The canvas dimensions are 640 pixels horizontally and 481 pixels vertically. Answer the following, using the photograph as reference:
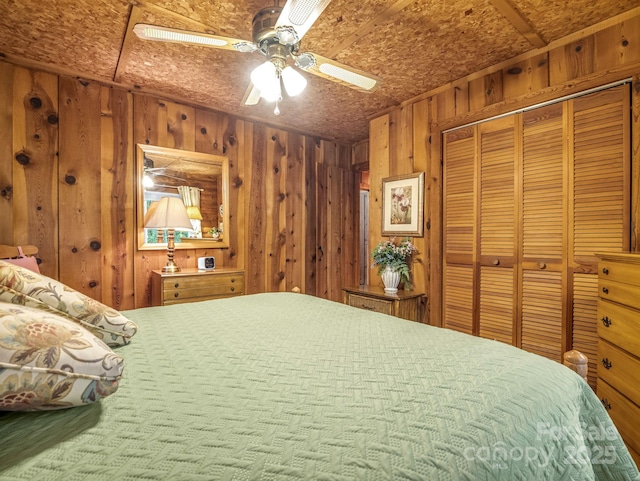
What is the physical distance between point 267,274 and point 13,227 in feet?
7.48

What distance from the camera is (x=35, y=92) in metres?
Result: 2.51

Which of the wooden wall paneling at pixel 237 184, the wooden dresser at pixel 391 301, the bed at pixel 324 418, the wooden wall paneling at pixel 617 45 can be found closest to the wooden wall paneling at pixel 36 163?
the wooden wall paneling at pixel 237 184

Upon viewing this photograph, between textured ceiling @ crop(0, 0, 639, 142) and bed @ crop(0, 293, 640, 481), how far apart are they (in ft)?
6.25

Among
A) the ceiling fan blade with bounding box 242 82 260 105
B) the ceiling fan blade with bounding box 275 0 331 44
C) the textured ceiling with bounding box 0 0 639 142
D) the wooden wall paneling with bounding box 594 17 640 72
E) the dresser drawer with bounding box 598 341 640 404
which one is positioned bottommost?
the dresser drawer with bounding box 598 341 640 404

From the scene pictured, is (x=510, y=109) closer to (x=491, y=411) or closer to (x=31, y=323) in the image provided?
(x=491, y=411)

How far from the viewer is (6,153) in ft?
7.93

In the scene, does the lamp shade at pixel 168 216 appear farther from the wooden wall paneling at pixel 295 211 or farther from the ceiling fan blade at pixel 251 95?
the wooden wall paneling at pixel 295 211

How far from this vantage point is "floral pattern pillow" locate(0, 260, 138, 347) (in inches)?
34.7

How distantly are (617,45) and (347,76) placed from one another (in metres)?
1.71

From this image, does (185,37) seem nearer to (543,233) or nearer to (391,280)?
(391,280)

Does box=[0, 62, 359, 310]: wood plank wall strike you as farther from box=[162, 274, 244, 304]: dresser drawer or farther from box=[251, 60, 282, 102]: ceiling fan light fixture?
box=[251, 60, 282, 102]: ceiling fan light fixture

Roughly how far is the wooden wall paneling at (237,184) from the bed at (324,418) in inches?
92.6

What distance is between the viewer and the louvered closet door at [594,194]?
1.88m

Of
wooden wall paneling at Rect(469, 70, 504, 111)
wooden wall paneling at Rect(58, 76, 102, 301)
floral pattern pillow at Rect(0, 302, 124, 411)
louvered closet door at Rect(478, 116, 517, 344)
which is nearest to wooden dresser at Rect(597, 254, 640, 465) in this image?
louvered closet door at Rect(478, 116, 517, 344)
